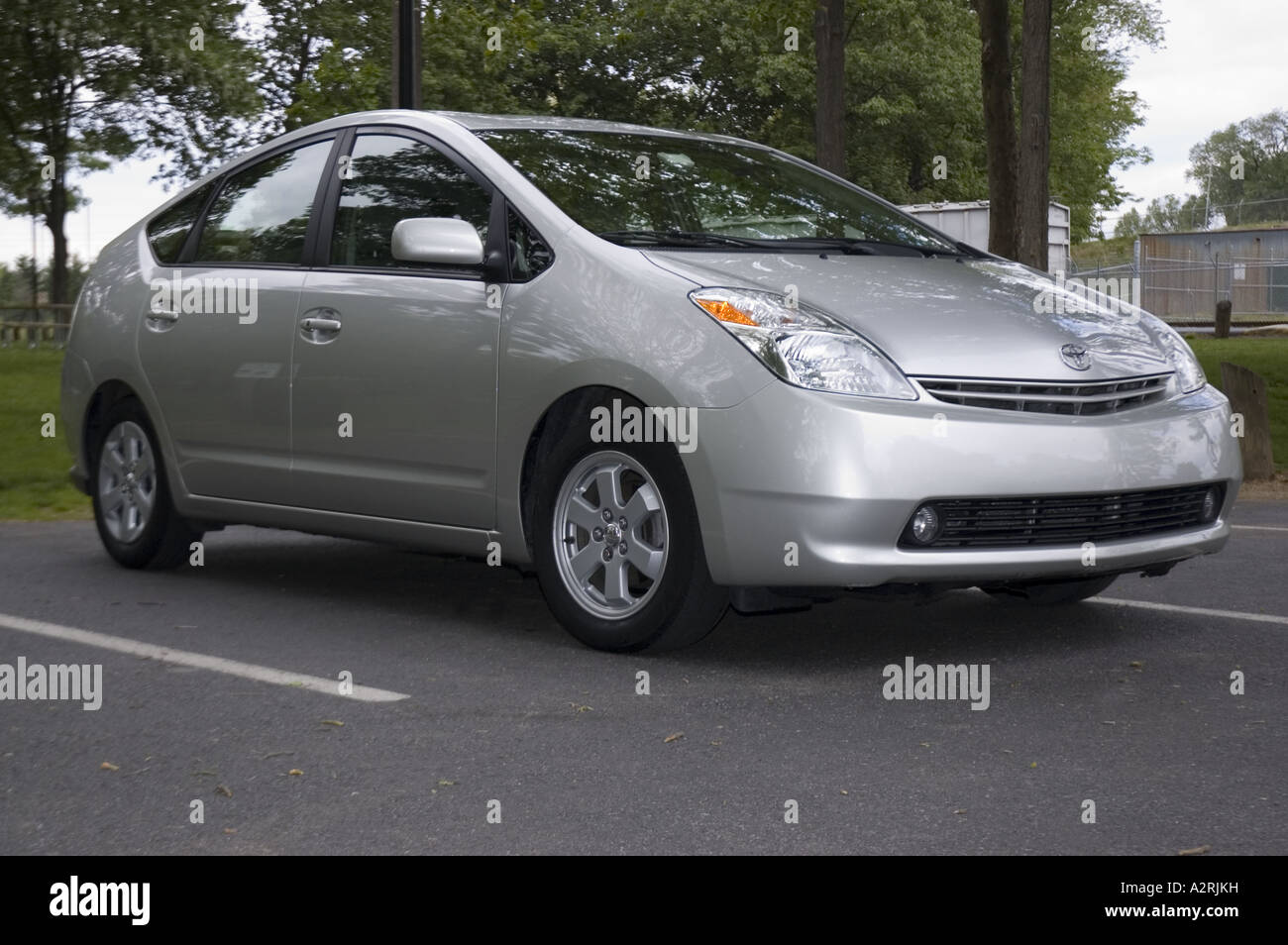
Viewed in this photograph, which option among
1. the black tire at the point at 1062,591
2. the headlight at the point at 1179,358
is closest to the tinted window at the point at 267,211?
the black tire at the point at 1062,591

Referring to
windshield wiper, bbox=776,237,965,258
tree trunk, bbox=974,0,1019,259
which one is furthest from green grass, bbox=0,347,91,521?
tree trunk, bbox=974,0,1019,259

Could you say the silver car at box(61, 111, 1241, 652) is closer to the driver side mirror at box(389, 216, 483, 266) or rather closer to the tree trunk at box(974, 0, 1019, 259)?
the driver side mirror at box(389, 216, 483, 266)

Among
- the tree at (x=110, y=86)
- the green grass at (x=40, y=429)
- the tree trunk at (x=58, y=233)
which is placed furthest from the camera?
the tree trunk at (x=58, y=233)

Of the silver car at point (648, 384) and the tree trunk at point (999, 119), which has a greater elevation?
Result: the tree trunk at point (999, 119)

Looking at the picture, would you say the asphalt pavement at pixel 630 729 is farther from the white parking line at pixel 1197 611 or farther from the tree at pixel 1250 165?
the tree at pixel 1250 165

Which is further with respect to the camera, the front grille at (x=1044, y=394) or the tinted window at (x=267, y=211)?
the tinted window at (x=267, y=211)

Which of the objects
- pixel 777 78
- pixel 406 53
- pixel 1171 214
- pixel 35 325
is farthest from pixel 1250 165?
pixel 406 53

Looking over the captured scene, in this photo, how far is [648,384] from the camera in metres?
5.62

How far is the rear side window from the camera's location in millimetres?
7863

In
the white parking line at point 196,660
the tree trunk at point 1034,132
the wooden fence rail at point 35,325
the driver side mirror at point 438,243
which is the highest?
the tree trunk at point 1034,132

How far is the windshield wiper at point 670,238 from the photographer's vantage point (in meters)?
6.06

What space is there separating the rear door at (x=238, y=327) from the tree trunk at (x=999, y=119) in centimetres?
1055
